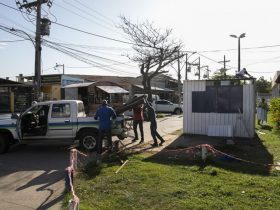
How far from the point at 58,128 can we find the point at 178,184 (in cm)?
611

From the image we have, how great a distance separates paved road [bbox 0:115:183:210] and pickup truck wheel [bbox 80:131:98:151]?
0.63 m

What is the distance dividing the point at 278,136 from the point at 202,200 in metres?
10.7

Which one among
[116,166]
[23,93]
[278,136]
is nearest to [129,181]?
[116,166]

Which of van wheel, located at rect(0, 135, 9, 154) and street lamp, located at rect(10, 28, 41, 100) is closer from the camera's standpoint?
van wheel, located at rect(0, 135, 9, 154)

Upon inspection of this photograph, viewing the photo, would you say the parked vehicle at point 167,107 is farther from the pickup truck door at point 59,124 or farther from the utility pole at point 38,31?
the pickup truck door at point 59,124

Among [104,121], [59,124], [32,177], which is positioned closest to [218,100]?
[104,121]

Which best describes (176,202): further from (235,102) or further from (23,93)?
(23,93)

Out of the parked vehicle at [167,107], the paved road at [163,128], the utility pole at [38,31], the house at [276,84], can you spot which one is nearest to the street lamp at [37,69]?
the utility pole at [38,31]

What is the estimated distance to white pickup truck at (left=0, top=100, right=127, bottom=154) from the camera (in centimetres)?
1277

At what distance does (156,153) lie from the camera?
12102 mm

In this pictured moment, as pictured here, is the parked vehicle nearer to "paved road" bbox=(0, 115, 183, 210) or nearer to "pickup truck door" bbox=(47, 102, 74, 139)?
"paved road" bbox=(0, 115, 183, 210)

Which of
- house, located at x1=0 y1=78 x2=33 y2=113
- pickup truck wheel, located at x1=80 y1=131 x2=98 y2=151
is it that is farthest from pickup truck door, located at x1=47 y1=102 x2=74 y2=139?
house, located at x1=0 y1=78 x2=33 y2=113

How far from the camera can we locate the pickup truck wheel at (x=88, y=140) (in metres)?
12.8

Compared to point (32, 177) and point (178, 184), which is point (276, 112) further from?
point (32, 177)
